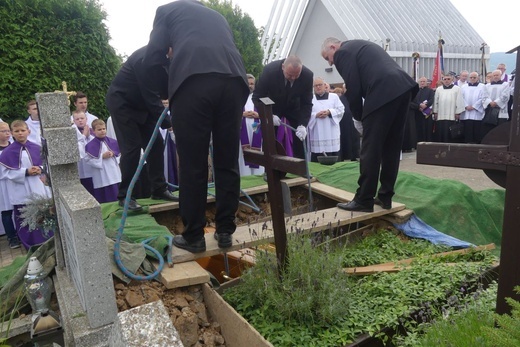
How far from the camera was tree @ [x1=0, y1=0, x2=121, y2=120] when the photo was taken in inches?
282

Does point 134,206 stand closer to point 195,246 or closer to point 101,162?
point 195,246

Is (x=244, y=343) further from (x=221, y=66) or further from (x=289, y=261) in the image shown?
(x=221, y=66)

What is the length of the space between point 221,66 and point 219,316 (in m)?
1.70

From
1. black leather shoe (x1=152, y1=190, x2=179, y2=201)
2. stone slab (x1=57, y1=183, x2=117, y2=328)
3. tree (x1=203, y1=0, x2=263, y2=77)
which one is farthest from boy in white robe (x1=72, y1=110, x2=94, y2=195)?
tree (x1=203, y1=0, x2=263, y2=77)

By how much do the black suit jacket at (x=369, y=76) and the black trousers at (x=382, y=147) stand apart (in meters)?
0.10

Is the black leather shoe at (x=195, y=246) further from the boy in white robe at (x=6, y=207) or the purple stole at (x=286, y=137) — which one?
the purple stole at (x=286, y=137)

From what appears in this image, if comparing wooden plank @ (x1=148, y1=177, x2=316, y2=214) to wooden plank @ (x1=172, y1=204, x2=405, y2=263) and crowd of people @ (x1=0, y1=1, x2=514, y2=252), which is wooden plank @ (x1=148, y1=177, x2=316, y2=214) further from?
wooden plank @ (x1=172, y1=204, x2=405, y2=263)

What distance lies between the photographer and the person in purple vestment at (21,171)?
5.42 m

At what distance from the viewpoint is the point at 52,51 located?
7.68 metres

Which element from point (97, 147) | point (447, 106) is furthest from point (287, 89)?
point (447, 106)

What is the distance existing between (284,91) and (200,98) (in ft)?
10.2

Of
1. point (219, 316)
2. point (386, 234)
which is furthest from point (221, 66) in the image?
point (386, 234)

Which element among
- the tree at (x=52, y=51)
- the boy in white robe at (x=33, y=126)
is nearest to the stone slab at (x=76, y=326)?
the boy in white robe at (x=33, y=126)

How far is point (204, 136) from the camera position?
302 centimetres
